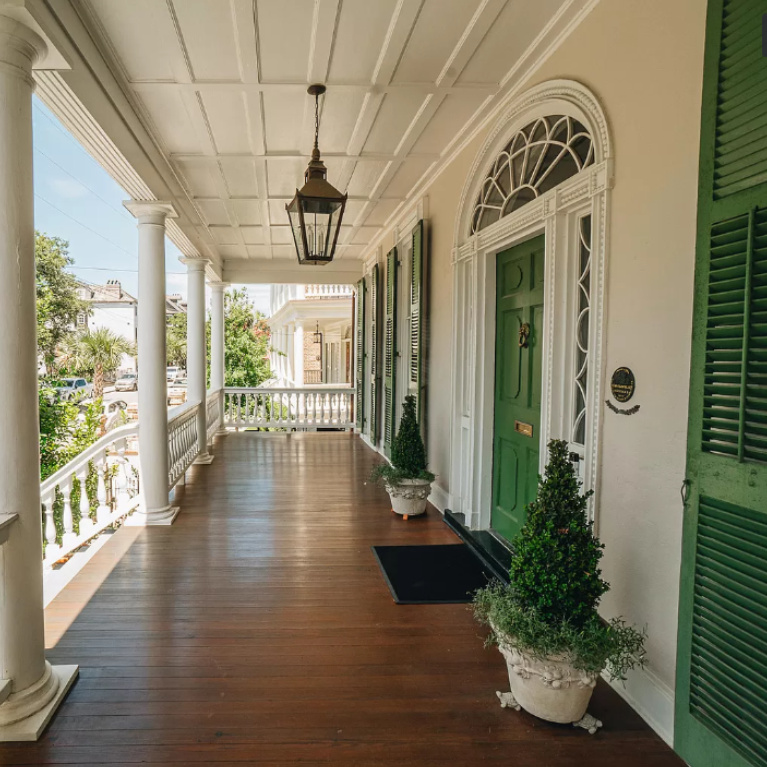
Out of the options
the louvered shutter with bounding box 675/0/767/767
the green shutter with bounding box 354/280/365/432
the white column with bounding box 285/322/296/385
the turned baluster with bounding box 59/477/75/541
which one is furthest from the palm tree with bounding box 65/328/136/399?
the louvered shutter with bounding box 675/0/767/767

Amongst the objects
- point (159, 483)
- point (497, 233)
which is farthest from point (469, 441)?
point (159, 483)

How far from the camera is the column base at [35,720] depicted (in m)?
2.18

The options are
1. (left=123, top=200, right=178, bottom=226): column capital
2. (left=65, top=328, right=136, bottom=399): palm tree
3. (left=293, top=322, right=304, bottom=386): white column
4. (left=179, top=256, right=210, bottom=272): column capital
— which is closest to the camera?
(left=123, top=200, right=178, bottom=226): column capital

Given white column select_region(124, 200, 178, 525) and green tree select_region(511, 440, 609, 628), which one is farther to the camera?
white column select_region(124, 200, 178, 525)

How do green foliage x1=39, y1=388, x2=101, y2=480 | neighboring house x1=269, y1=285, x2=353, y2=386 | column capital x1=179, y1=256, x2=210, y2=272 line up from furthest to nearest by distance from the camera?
1. neighboring house x1=269, y1=285, x2=353, y2=386
2. column capital x1=179, y1=256, x2=210, y2=272
3. green foliage x1=39, y1=388, x2=101, y2=480

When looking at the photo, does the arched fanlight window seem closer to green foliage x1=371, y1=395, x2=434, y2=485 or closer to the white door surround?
the white door surround

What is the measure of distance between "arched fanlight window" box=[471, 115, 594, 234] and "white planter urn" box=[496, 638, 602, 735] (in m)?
2.26

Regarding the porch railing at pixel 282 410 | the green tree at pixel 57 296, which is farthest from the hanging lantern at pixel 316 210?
the green tree at pixel 57 296

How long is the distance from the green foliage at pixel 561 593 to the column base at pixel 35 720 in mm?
1826

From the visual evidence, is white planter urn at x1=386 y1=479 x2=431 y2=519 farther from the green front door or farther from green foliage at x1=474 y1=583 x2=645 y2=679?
green foliage at x1=474 y1=583 x2=645 y2=679

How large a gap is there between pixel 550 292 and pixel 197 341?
18.8ft

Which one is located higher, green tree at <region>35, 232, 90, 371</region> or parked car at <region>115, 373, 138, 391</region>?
green tree at <region>35, 232, 90, 371</region>

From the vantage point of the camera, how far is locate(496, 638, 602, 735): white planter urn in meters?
2.18

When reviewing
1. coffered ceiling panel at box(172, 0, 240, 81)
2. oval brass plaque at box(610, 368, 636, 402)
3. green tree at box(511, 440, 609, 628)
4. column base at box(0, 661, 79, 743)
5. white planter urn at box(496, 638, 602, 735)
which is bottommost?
column base at box(0, 661, 79, 743)
